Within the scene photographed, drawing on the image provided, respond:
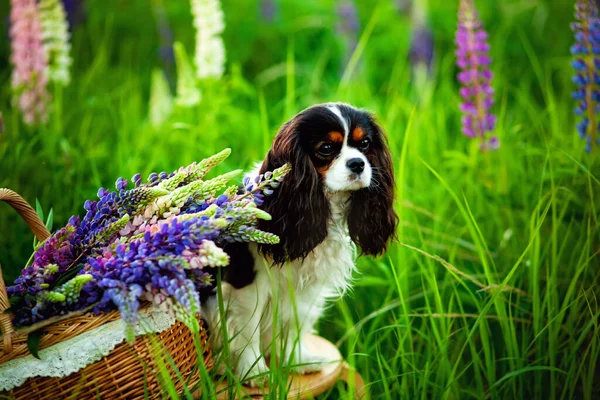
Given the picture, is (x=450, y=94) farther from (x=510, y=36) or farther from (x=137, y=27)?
(x=137, y=27)

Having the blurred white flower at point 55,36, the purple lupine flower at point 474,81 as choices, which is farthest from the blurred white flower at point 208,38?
the purple lupine flower at point 474,81

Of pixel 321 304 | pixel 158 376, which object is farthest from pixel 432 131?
pixel 158 376

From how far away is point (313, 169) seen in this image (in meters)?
2.21

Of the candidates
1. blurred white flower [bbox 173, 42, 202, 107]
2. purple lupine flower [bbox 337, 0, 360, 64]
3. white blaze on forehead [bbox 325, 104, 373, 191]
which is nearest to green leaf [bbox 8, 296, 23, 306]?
white blaze on forehead [bbox 325, 104, 373, 191]

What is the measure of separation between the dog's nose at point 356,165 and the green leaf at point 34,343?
1076mm

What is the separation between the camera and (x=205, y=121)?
371cm

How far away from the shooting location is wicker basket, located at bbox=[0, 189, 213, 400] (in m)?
1.78

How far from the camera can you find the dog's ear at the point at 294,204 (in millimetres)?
2197

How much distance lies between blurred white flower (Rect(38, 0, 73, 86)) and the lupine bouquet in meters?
2.40

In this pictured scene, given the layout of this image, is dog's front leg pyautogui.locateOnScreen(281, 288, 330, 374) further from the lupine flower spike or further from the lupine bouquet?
the lupine flower spike

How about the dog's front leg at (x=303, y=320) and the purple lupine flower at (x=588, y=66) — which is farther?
the purple lupine flower at (x=588, y=66)

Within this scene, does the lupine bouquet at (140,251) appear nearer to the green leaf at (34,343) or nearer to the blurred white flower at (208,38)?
the green leaf at (34,343)

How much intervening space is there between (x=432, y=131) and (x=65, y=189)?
2.18 m

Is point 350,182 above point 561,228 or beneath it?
above
